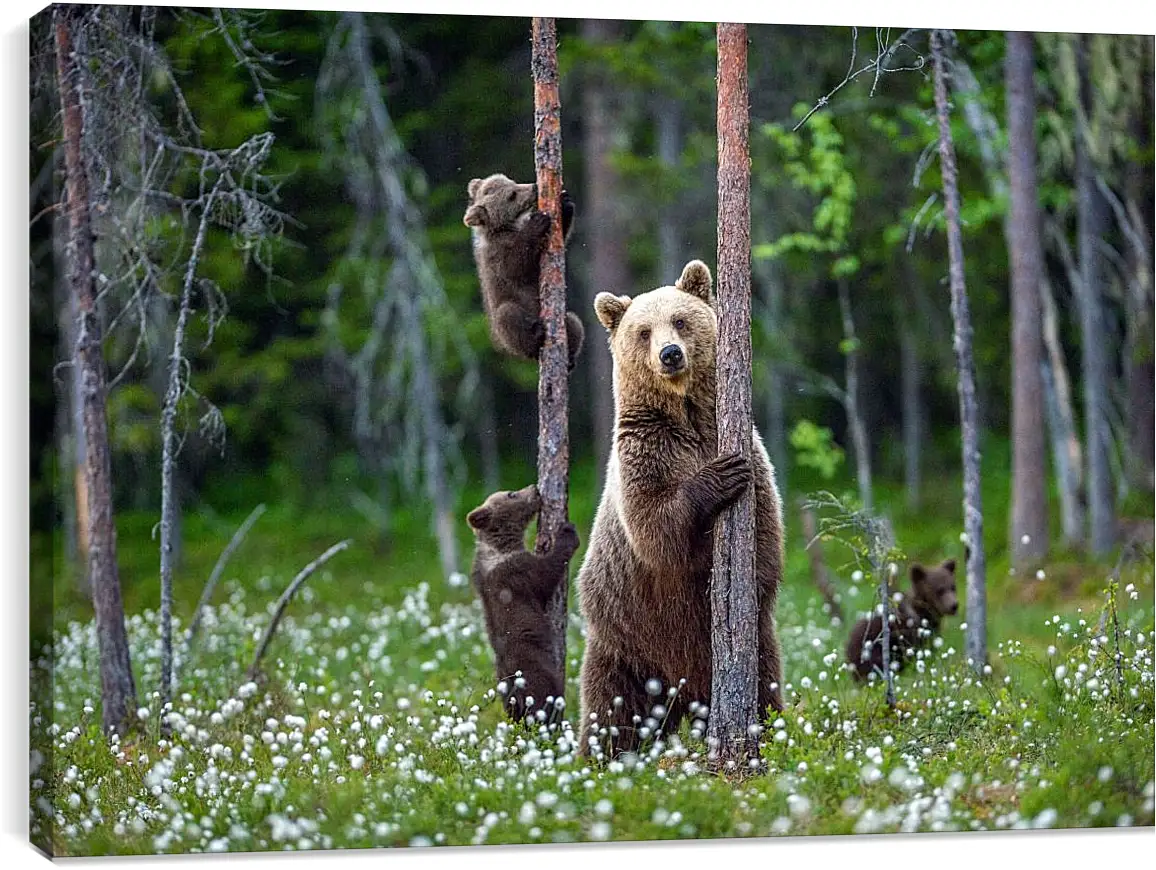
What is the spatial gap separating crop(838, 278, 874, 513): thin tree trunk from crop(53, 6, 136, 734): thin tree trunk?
401 cm

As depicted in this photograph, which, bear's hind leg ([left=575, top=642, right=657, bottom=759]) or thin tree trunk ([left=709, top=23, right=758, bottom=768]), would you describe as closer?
thin tree trunk ([left=709, top=23, right=758, bottom=768])

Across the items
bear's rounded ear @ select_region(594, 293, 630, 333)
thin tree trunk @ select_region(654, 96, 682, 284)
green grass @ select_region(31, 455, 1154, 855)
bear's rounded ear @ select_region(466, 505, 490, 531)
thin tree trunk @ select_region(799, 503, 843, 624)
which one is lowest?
green grass @ select_region(31, 455, 1154, 855)

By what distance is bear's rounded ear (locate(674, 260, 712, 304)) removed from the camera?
6.64 meters

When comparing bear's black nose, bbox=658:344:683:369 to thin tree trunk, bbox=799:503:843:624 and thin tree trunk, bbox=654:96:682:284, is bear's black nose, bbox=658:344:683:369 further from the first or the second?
thin tree trunk, bbox=654:96:682:284

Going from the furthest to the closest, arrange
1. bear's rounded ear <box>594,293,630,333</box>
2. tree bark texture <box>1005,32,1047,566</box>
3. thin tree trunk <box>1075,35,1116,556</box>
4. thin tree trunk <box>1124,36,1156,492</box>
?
tree bark texture <box>1005,32,1047,566</box> < thin tree trunk <box>1075,35,1116,556</box> < thin tree trunk <box>1124,36,1156,492</box> < bear's rounded ear <box>594,293,630,333</box>

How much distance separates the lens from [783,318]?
391 inches

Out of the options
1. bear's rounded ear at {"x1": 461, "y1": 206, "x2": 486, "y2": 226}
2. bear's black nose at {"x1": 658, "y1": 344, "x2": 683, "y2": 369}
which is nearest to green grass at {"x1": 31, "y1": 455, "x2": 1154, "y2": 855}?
bear's black nose at {"x1": 658, "y1": 344, "x2": 683, "y2": 369}

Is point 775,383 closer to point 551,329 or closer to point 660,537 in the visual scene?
point 551,329

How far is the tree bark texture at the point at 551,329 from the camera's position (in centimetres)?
681

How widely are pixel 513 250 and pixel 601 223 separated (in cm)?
232

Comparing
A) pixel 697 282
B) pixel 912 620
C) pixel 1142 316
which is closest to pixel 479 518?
pixel 697 282

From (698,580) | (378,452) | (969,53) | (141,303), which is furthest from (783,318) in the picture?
(141,303)

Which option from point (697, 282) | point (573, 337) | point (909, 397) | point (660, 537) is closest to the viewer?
A: point (660, 537)

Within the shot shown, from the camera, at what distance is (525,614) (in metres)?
6.90
